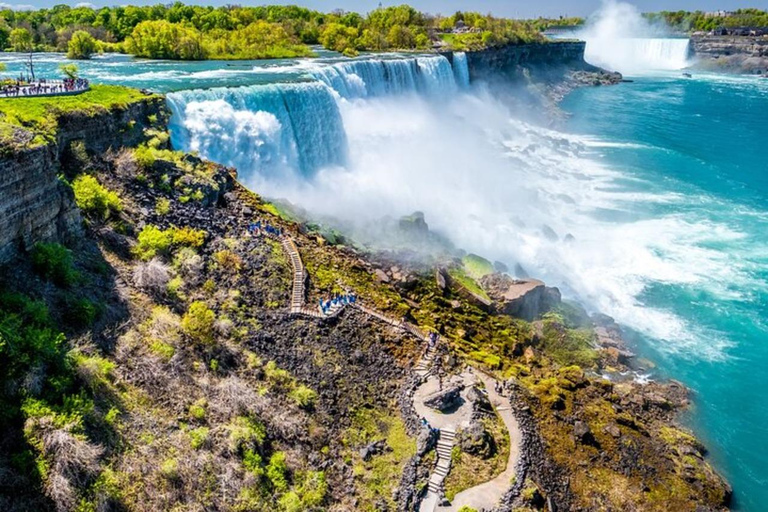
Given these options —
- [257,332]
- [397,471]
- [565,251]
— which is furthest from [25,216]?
[565,251]

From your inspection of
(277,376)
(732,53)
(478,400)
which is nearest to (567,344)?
(478,400)

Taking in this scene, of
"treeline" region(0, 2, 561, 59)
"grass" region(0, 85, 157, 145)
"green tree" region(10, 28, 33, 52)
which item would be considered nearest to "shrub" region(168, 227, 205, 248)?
"grass" region(0, 85, 157, 145)

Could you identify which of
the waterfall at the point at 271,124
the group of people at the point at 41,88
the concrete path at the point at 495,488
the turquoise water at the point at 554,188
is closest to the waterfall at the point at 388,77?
the waterfall at the point at 271,124

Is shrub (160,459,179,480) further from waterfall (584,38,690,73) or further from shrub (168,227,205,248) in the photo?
waterfall (584,38,690,73)

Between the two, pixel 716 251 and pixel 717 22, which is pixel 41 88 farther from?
pixel 717 22

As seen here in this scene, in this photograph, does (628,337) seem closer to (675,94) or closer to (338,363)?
(338,363)

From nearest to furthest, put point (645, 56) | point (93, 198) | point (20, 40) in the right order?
point (93, 198) < point (20, 40) < point (645, 56)
